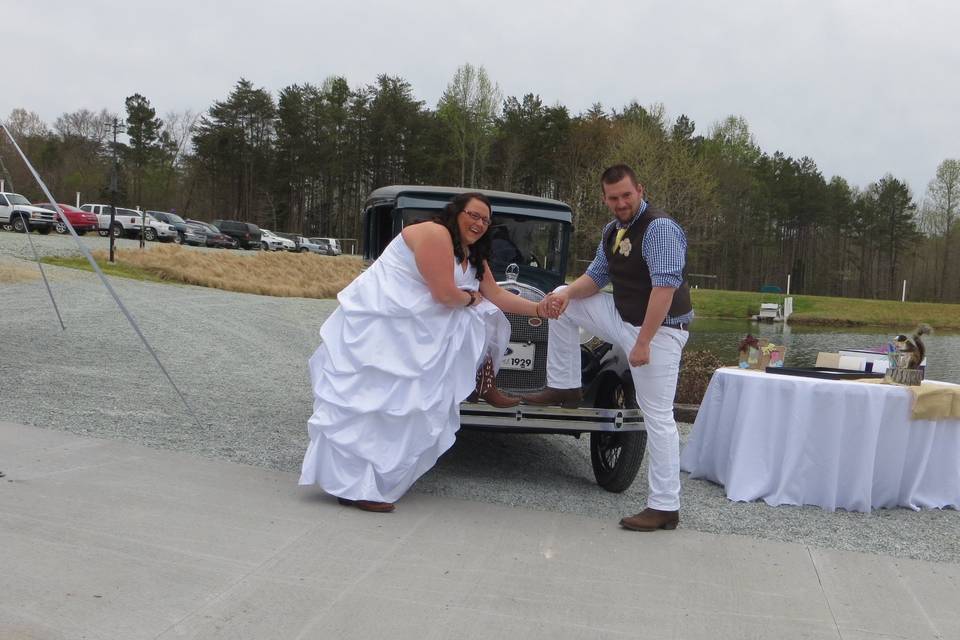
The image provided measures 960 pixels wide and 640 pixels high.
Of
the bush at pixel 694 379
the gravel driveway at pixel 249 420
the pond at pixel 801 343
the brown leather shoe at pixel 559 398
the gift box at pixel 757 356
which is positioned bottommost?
the pond at pixel 801 343

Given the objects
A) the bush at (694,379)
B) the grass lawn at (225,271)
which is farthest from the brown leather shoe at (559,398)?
the grass lawn at (225,271)

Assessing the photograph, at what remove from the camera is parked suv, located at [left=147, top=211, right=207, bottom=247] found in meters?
49.5

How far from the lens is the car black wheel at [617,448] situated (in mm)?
6129

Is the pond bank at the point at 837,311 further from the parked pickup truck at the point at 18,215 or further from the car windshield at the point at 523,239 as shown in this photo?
the car windshield at the point at 523,239

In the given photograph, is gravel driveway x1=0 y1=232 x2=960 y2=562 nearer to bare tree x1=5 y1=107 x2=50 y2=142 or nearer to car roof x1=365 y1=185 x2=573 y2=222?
car roof x1=365 y1=185 x2=573 y2=222

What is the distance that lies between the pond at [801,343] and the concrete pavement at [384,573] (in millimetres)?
13075

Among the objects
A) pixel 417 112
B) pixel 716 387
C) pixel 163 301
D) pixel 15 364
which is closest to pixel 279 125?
pixel 417 112

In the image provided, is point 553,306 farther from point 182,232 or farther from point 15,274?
point 182,232

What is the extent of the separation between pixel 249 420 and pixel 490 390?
3107 mm

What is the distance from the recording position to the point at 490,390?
6008 millimetres

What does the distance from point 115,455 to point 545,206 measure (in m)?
4.28

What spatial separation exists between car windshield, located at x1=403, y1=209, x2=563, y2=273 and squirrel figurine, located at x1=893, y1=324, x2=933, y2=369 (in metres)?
3.19

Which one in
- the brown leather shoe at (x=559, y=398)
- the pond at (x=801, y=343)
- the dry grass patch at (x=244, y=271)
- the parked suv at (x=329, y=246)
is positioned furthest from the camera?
the parked suv at (x=329, y=246)

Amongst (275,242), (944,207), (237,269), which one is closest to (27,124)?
(275,242)
